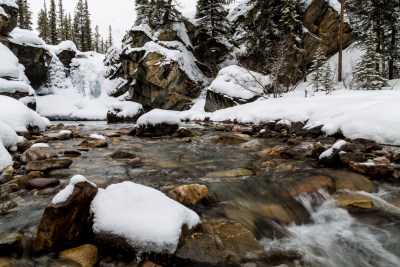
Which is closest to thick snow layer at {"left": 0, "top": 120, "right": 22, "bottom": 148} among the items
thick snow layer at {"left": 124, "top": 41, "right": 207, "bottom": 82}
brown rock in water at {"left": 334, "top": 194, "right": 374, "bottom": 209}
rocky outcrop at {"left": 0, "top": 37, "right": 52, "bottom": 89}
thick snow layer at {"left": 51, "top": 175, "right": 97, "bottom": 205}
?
thick snow layer at {"left": 51, "top": 175, "right": 97, "bottom": 205}

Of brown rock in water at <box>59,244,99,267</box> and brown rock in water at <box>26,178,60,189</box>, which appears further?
brown rock in water at <box>26,178,60,189</box>

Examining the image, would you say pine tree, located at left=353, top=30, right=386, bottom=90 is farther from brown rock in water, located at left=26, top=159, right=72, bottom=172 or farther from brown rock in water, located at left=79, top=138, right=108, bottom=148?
brown rock in water, located at left=26, top=159, right=72, bottom=172

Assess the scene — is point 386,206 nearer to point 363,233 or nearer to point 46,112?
point 363,233

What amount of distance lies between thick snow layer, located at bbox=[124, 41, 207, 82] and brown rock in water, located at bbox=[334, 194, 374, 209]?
769 inches

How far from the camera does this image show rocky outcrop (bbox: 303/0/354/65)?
68.9 feet

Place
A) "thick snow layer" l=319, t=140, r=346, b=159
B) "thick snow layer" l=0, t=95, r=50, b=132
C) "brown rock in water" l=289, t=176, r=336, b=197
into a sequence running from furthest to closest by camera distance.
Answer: "thick snow layer" l=0, t=95, r=50, b=132
"thick snow layer" l=319, t=140, r=346, b=159
"brown rock in water" l=289, t=176, r=336, b=197

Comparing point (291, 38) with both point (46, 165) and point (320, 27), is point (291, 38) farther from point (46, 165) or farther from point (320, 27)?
point (46, 165)

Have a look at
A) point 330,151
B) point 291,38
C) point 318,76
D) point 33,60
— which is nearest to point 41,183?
point 330,151

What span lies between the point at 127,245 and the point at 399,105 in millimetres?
7156

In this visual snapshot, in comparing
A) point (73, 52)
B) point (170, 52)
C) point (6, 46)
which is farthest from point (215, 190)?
point (73, 52)

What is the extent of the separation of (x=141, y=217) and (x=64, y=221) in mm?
635

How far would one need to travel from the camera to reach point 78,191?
196cm

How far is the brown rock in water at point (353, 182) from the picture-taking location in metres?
3.49

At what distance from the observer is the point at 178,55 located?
69.5 ft
